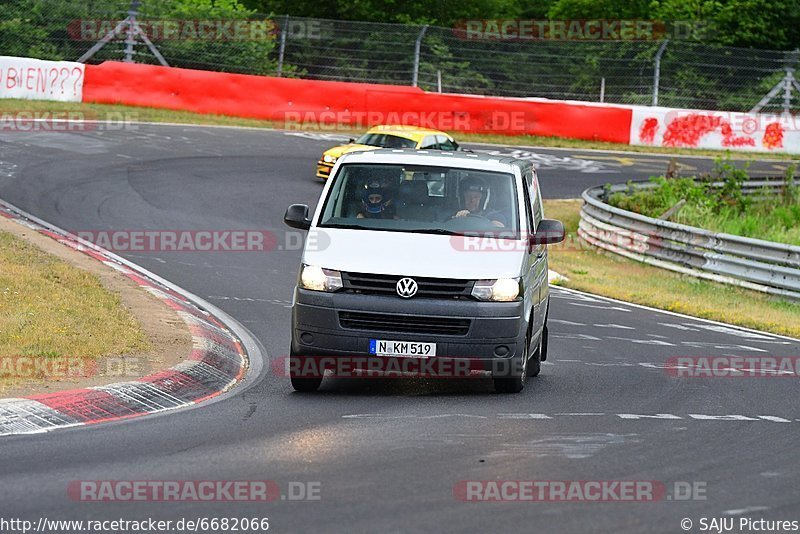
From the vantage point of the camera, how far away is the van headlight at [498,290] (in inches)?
399

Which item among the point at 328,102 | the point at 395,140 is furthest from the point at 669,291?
the point at 328,102

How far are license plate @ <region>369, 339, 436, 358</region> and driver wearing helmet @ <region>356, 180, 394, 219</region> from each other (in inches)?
50.0

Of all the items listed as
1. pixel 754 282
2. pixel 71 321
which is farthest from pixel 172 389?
pixel 754 282

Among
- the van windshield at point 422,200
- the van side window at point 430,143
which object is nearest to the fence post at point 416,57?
the van side window at point 430,143

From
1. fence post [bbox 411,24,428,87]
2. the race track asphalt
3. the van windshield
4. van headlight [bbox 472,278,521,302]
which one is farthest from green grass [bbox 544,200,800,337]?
fence post [bbox 411,24,428,87]

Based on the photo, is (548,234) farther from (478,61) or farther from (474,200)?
(478,61)

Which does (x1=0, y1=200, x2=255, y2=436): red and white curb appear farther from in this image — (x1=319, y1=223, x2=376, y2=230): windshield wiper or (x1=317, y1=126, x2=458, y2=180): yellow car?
(x1=317, y1=126, x2=458, y2=180): yellow car

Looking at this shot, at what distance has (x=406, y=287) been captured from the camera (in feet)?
32.8

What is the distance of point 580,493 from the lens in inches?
288

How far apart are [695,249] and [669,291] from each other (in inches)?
73.2

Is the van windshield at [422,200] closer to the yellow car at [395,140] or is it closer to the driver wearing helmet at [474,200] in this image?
the driver wearing helmet at [474,200]

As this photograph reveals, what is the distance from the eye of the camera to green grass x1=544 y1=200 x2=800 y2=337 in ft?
60.0

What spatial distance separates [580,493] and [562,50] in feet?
112

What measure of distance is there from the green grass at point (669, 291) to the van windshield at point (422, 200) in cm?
741
